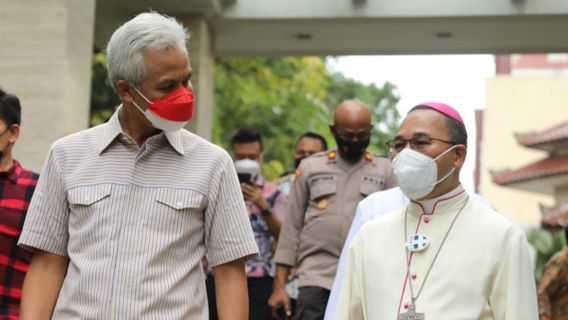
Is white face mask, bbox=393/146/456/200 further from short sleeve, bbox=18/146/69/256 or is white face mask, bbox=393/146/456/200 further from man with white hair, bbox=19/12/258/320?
short sleeve, bbox=18/146/69/256

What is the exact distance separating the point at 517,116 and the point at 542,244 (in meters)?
30.1

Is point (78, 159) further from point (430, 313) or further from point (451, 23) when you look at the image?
point (451, 23)

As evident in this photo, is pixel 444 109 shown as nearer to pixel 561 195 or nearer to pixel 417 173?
pixel 417 173

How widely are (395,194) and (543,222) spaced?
33.0 m

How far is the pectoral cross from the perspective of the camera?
204 inches

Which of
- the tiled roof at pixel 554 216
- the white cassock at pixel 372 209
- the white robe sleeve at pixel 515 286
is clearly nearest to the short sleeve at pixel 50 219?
the white robe sleeve at pixel 515 286

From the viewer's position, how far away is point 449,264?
523 cm

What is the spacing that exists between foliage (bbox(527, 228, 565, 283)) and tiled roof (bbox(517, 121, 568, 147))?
8598 mm

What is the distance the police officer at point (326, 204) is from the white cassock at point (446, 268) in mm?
3407

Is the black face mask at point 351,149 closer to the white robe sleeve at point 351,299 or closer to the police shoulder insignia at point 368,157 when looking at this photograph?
the police shoulder insignia at point 368,157

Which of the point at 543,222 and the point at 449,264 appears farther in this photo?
the point at 543,222

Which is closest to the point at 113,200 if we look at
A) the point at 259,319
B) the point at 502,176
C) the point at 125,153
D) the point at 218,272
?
the point at 125,153

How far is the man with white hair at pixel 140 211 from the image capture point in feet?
14.7

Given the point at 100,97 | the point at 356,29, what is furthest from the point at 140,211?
the point at 100,97
